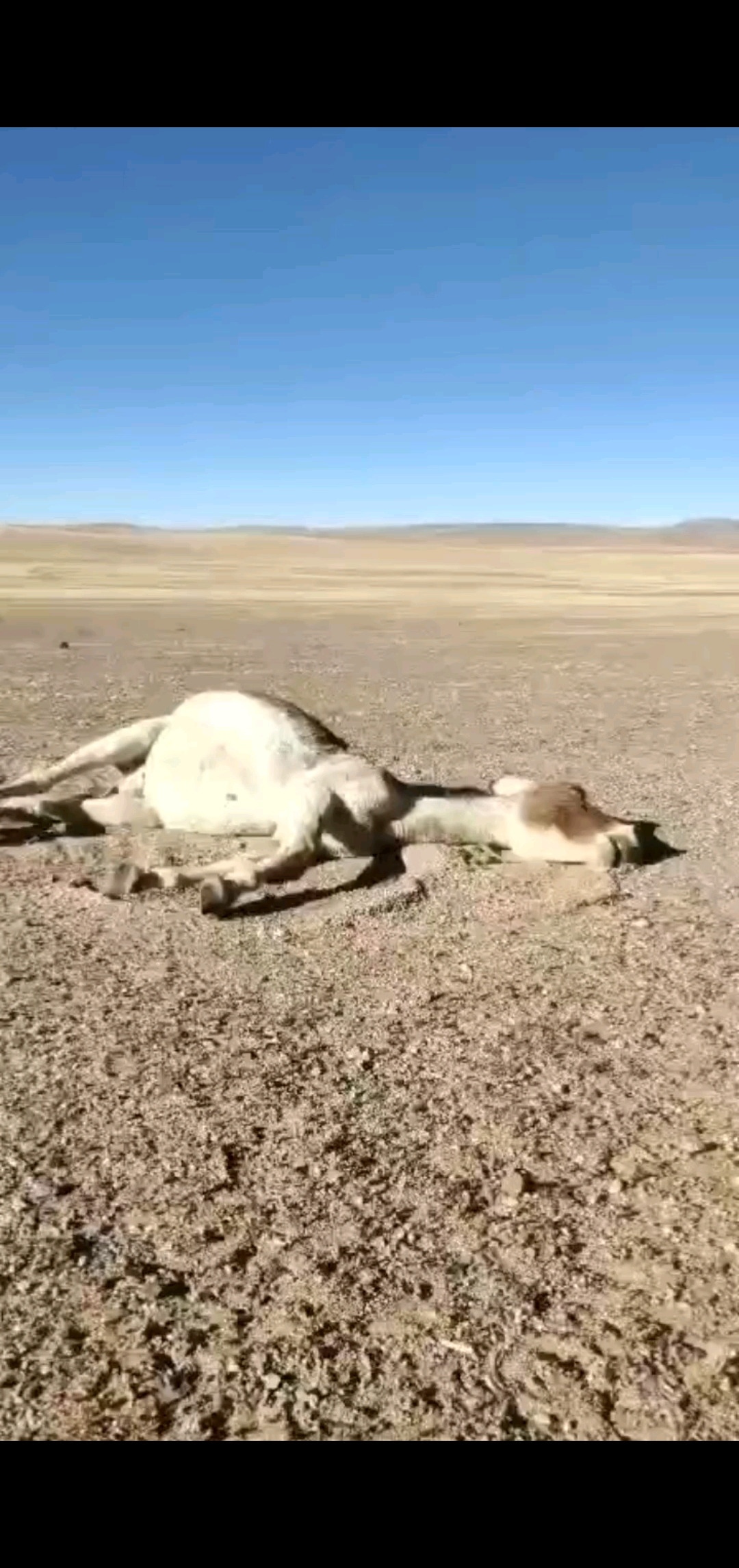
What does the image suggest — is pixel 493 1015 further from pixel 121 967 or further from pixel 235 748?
pixel 235 748

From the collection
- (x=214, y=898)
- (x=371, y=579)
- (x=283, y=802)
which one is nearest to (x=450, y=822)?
(x=283, y=802)

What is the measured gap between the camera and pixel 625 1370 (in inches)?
122

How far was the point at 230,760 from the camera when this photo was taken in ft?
24.3

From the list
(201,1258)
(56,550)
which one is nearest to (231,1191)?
(201,1258)

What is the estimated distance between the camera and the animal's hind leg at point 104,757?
7965 millimetres

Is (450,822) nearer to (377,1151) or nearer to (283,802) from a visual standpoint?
(283,802)

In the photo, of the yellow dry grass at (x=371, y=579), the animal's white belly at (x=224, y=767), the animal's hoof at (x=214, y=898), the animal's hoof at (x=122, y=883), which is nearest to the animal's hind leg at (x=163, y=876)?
the animal's hoof at (x=122, y=883)

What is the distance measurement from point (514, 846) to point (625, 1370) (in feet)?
14.3

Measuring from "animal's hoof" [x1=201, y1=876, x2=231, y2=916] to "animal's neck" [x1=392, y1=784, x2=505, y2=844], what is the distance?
4.59 ft

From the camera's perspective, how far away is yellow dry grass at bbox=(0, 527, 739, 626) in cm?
4091

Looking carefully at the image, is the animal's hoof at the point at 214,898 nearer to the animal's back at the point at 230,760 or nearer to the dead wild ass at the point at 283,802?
the dead wild ass at the point at 283,802

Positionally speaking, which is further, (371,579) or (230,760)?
(371,579)

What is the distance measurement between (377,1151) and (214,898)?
2387 mm

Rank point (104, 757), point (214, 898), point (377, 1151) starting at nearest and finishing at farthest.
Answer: point (377, 1151) < point (214, 898) < point (104, 757)
